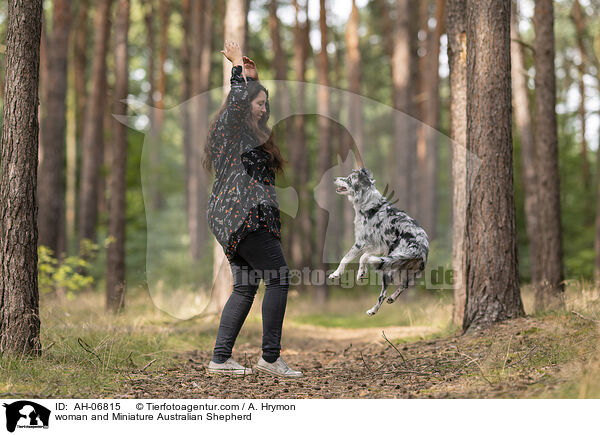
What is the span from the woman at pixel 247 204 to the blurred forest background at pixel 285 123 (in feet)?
7.24

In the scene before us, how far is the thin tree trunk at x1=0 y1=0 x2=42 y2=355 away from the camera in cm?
575

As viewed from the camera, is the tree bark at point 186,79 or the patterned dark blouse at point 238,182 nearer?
the patterned dark blouse at point 238,182

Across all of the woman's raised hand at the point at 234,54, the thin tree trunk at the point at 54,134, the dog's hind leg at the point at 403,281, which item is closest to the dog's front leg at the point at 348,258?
the dog's hind leg at the point at 403,281

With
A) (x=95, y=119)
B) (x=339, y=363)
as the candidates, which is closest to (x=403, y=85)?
(x=95, y=119)

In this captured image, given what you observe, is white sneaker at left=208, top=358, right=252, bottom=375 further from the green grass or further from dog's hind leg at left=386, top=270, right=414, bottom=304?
dog's hind leg at left=386, top=270, right=414, bottom=304

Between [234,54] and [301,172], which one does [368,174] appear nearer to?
[234,54]

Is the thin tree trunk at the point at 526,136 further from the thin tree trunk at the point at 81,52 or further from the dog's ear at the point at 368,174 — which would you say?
the thin tree trunk at the point at 81,52

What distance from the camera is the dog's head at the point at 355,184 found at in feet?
15.7

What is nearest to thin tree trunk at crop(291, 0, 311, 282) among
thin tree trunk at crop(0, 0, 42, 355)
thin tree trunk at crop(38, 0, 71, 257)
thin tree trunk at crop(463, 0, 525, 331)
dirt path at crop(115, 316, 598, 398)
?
thin tree trunk at crop(38, 0, 71, 257)

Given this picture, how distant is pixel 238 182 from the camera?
518cm

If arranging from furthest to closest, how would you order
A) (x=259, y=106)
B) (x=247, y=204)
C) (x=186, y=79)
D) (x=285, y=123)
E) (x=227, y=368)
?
(x=186, y=79), (x=285, y=123), (x=227, y=368), (x=259, y=106), (x=247, y=204)

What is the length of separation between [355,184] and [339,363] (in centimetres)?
270

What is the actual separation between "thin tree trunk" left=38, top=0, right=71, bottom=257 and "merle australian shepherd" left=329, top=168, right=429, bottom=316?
401 inches

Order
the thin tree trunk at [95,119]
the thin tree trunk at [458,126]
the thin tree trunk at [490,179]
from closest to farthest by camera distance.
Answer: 1. the thin tree trunk at [490,179]
2. the thin tree trunk at [458,126]
3. the thin tree trunk at [95,119]
